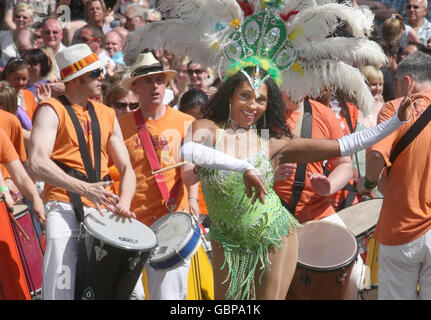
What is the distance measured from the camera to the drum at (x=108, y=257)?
5.47 m

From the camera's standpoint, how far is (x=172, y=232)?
21.2 feet

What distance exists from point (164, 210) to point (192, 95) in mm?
1690

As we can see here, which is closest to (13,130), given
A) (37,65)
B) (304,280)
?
(37,65)

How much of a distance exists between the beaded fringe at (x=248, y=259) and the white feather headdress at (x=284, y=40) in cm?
97

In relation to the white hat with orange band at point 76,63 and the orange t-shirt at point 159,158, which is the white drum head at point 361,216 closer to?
the orange t-shirt at point 159,158

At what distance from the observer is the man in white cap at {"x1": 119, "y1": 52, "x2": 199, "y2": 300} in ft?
21.6

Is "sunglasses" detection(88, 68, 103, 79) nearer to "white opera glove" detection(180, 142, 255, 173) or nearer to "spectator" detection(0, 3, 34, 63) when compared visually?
"white opera glove" detection(180, 142, 255, 173)

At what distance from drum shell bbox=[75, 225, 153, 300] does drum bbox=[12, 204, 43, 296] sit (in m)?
1.32

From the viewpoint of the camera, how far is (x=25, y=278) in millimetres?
6887

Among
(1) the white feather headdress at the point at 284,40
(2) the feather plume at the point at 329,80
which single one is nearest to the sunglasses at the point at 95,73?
(1) the white feather headdress at the point at 284,40

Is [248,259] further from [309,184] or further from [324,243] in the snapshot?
[309,184]

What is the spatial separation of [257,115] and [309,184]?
56.6 inches

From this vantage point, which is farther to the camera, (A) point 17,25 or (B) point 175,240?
(A) point 17,25

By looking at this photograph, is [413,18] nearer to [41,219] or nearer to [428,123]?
[428,123]
